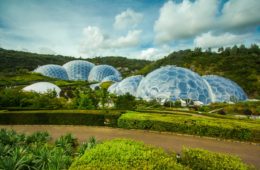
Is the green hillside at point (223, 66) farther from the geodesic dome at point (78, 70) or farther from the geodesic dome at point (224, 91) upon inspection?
the geodesic dome at point (224, 91)

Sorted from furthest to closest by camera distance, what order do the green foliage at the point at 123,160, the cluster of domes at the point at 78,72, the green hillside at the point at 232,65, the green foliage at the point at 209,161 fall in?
the cluster of domes at the point at 78,72 < the green hillside at the point at 232,65 < the green foliage at the point at 209,161 < the green foliage at the point at 123,160

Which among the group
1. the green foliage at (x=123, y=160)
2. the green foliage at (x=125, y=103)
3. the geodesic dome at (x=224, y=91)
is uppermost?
the geodesic dome at (x=224, y=91)

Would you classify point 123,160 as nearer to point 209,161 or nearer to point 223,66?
point 209,161

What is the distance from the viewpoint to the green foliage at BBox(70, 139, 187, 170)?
5859mm

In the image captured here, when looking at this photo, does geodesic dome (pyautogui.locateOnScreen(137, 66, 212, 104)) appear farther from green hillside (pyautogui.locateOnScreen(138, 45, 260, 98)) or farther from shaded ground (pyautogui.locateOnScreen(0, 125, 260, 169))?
green hillside (pyautogui.locateOnScreen(138, 45, 260, 98))

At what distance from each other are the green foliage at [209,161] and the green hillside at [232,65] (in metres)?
71.6

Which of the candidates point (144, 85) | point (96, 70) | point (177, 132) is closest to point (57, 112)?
point (177, 132)

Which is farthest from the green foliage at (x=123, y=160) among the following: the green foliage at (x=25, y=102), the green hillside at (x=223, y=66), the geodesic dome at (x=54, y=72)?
the geodesic dome at (x=54, y=72)

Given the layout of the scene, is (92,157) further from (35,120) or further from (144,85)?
(144,85)

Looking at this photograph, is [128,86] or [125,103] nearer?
[125,103]

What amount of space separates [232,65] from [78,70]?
5992 cm

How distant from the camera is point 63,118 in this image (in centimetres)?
2173

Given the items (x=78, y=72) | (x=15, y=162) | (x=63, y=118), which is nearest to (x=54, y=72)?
(x=78, y=72)

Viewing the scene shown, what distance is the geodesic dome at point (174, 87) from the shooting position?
42.3 m
